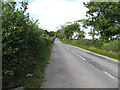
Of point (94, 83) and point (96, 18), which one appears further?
point (96, 18)

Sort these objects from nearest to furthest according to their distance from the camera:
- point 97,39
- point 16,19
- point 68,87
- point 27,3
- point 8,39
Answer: point 8,39 → point 16,19 → point 27,3 → point 68,87 → point 97,39

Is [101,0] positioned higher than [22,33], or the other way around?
[101,0]

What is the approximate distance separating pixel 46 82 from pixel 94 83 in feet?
7.79

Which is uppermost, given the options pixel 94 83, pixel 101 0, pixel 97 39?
pixel 101 0

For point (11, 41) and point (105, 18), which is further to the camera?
point (105, 18)

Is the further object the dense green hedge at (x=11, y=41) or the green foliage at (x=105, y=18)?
the green foliage at (x=105, y=18)

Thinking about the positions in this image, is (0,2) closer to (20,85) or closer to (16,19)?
(16,19)

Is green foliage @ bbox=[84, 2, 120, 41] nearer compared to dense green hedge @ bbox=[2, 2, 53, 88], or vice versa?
dense green hedge @ bbox=[2, 2, 53, 88]

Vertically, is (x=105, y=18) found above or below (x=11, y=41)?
above

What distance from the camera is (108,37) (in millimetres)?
25438

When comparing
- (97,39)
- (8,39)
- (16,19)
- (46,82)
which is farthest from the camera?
(97,39)

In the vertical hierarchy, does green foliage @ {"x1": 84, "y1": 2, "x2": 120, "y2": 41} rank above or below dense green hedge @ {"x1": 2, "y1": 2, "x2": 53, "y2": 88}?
above

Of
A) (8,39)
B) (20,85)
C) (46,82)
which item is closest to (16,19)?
(8,39)

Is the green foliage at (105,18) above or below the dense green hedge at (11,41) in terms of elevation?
above
